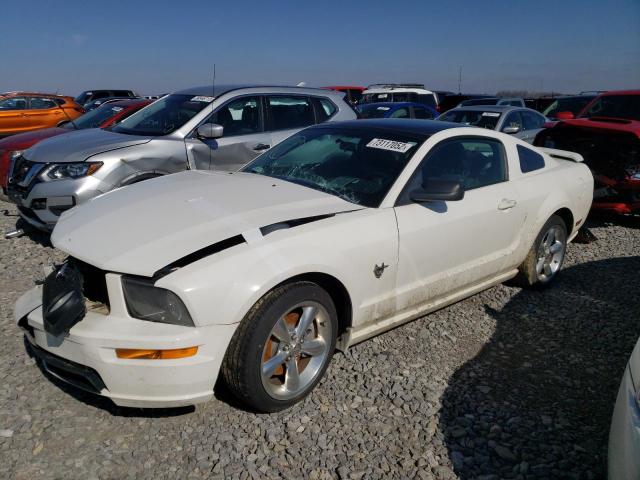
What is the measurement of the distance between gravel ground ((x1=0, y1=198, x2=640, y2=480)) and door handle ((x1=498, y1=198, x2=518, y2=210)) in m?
0.91

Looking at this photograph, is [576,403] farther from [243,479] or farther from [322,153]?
[322,153]

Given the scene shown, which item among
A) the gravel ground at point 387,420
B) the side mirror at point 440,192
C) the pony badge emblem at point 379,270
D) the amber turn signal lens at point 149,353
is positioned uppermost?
the side mirror at point 440,192

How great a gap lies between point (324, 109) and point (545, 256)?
10.9 ft

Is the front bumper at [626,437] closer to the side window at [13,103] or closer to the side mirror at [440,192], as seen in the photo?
the side mirror at [440,192]

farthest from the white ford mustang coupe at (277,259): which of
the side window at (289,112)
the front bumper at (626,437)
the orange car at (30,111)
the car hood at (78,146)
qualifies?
the orange car at (30,111)

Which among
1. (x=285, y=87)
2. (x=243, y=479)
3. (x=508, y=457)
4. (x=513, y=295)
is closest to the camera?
(x=243, y=479)

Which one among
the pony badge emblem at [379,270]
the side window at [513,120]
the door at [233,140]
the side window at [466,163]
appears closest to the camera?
the pony badge emblem at [379,270]

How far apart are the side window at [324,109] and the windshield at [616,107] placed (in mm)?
4471

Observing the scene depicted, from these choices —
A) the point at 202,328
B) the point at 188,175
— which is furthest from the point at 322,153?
the point at 202,328

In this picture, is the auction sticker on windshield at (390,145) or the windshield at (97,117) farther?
the windshield at (97,117)

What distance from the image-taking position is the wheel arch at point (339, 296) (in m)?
2.72

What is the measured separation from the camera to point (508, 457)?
2.53 metres

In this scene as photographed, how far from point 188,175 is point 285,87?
3.00 meters

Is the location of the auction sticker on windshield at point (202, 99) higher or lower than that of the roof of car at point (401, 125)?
higher
